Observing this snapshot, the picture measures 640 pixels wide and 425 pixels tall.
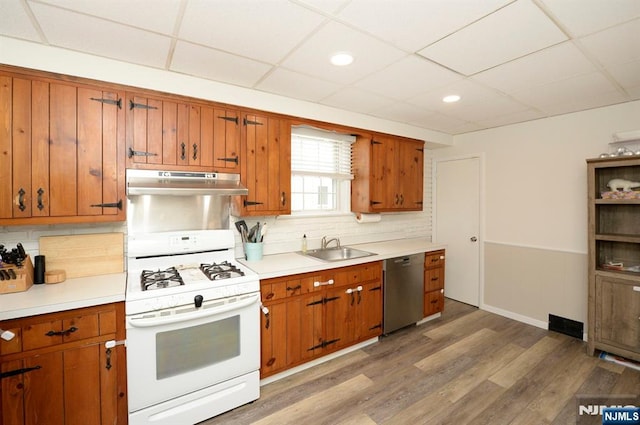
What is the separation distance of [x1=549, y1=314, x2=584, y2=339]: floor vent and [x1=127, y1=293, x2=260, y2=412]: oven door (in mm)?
3472

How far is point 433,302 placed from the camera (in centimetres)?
373

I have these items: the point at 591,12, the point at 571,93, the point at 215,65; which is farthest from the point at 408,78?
the point at 571,93

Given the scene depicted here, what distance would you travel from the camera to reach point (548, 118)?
3.49 m

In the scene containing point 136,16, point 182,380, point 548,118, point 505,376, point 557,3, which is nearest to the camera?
point 557,3

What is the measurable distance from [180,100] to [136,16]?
2.51 ft

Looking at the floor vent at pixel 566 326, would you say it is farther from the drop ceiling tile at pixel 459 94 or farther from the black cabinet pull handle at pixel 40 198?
the black cabinet pull handle at pixel 40 198

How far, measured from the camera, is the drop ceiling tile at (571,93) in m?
2.48

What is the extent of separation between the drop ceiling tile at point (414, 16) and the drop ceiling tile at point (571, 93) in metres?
1.48

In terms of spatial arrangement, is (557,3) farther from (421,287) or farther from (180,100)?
(421,287)

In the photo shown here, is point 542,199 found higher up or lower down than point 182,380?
higher up

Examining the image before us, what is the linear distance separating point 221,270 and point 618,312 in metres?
3.67

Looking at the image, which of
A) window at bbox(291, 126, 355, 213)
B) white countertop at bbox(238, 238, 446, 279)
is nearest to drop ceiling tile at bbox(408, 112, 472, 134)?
window at bbox(291, 126, 355, 213)

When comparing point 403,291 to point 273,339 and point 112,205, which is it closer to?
point 273,339

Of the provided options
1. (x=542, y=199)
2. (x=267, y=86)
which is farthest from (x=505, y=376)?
(x=267, y=86)
